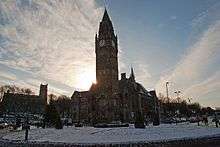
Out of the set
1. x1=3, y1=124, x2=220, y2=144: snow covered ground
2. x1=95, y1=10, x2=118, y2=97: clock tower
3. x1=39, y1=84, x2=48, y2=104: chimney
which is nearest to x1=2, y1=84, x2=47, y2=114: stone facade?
x1=39, y1=84, x2=48, y2=104: chimney

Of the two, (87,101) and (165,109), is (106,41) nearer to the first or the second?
(87,101)

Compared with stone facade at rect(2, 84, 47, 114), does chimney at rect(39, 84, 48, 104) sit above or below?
above

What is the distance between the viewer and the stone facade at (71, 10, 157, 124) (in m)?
73.4

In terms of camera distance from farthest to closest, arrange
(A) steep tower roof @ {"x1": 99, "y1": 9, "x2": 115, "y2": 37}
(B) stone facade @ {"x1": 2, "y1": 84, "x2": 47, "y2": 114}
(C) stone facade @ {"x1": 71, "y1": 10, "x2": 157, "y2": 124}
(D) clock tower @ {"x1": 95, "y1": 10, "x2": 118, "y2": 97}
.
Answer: (B) stone facade @ {"x1": 2, "y1": 84, "x2": 47, "y2": 114} → (A) steep tower roof @ {"x1": 99, "y1": 9, "x2": 115, "y2": 37} → (D) clock tower @ {"x1": 95, "y1": 10, "x2": 118, "y2": 97} → (C) stone facade @ {"x1": 71, "y1": 10, "x2": 157, "y2": 124}

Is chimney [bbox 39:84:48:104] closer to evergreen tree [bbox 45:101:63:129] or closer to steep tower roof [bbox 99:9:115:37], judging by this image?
steep tower roof [bbox 99:9:115:37]

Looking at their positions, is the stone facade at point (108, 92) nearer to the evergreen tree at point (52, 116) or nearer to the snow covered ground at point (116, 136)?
the evergreen tree at point (52, 116)

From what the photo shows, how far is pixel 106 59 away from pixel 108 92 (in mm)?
10143

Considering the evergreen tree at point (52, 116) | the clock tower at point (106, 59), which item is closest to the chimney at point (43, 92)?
the clock tower at point (106, 59)

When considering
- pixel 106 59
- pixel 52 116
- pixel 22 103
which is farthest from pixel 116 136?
pixel 22 103

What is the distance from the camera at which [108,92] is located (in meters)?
74.2

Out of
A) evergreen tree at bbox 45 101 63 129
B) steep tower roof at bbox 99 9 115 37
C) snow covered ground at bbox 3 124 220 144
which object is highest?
steep tower roof at bbox 99 9 115 37

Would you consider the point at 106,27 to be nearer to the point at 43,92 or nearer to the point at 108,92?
the point at 108,92

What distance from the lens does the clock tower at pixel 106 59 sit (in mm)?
75188

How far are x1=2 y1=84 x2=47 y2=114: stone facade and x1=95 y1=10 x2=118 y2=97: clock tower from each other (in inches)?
2275
